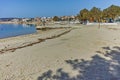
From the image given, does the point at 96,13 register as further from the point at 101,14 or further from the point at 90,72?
the point at 90,72

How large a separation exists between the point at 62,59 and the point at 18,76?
154 inches

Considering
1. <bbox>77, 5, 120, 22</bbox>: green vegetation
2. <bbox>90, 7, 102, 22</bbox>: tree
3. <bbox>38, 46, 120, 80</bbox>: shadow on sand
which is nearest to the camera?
<bbox>38, 46, 120, 80</bbox>: shadow on sand

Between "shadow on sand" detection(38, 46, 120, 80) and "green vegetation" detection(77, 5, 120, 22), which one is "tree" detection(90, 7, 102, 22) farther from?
"shadow on sand" detection(38, 46, 120, 80)

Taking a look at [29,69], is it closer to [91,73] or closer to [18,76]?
[18,76]

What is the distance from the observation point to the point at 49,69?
32.9 ft

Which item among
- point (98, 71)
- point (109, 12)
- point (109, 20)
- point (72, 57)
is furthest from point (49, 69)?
point (109, 20)

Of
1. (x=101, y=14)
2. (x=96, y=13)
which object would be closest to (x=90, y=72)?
(x=101, y=14)

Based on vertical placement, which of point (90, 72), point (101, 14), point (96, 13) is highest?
point (96, 13)

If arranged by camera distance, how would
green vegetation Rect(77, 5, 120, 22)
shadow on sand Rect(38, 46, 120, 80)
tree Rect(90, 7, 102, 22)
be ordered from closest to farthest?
shadow on sand Rect(38, 46, 120, 80), green vegetation Rect(77, 5, 120, 22), tree Rect(90, 7, 102, 22)

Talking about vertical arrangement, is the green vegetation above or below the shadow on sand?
above

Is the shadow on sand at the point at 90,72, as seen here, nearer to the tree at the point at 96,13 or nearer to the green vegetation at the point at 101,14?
the green vegetation at the point at 101,14

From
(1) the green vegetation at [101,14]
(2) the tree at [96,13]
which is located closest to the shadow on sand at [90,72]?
(1) the green vegetation at [101,14]

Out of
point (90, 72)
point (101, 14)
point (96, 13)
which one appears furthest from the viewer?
point (96, 13)

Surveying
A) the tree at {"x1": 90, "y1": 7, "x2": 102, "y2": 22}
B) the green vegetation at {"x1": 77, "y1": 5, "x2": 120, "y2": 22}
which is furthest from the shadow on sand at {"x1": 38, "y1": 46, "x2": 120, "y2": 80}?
the tree at {"x1": 90, "y1": 7, "x2": 102, "y2": 22}
